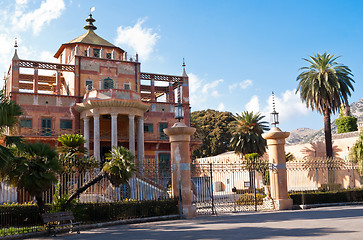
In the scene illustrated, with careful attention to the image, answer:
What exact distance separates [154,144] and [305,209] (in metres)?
20.0

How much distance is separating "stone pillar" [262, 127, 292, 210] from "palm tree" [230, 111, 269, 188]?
20900mm

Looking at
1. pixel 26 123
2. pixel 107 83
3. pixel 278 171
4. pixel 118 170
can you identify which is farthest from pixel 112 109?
A: pixel 118 170

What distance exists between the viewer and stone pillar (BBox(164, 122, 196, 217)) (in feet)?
54.2

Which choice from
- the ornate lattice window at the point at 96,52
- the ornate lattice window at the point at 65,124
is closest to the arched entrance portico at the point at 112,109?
the ornate lattice window at the point at 65,124

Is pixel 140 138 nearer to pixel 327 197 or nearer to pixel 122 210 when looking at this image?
pixel 327 197

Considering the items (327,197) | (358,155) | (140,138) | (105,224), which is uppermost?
(140,138)

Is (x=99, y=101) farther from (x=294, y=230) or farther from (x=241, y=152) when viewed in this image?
(x=294, y=230)

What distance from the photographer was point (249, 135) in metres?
40.0

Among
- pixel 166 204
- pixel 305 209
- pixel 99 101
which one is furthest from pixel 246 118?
pixel 166 204

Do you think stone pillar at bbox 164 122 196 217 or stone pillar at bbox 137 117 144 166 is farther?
stone pillar at bbox 137 117 144 166

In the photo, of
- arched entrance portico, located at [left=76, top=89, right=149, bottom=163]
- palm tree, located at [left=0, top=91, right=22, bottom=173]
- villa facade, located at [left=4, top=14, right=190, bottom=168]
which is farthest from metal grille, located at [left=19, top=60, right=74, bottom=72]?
palm tree, located at [left=0, top=91, right=22, bottom=173]

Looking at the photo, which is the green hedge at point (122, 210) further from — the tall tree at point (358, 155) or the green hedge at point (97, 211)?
the tall tree at point (358, 155)

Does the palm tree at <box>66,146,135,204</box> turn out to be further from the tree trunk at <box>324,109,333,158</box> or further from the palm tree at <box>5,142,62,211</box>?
the tree trunk at <box>324,109,333,158</box>

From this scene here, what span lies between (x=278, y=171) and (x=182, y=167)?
5.11 m
